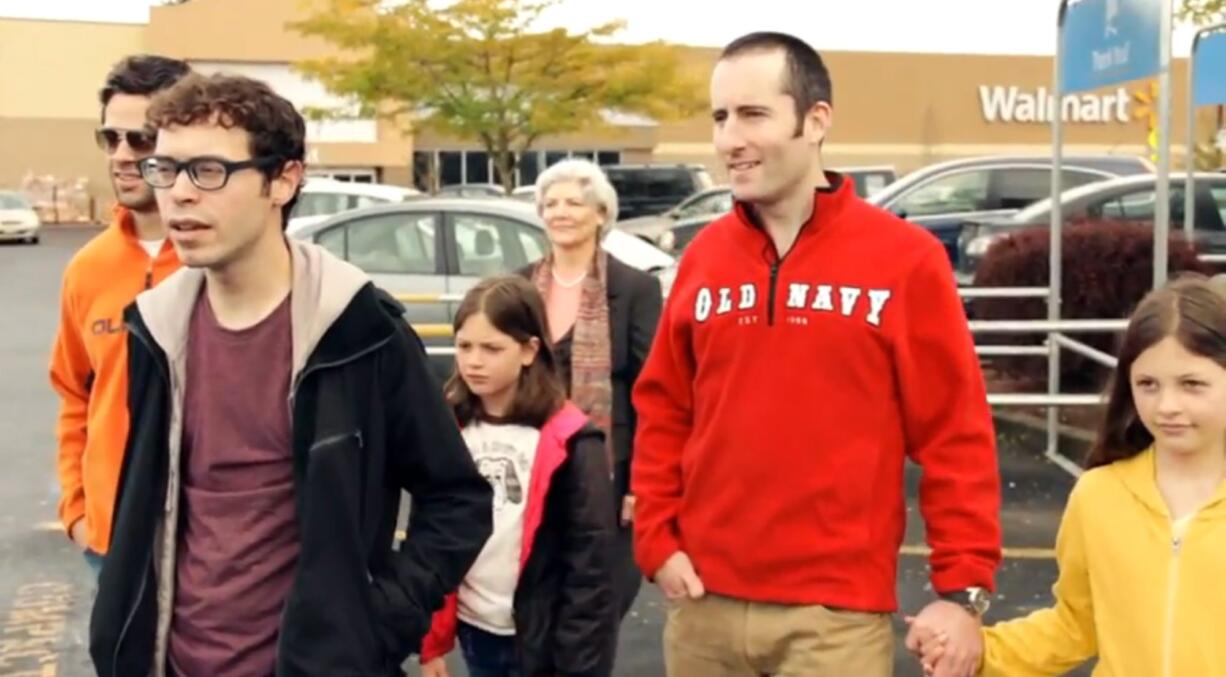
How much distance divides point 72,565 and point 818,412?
216 inches

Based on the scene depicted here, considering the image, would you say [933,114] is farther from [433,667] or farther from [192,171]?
[192,171]

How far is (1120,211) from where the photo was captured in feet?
44.1

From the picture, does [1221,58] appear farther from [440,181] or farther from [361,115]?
[440,181]

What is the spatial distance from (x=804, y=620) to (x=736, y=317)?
2.04 feet

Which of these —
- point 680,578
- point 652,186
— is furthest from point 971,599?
point 652,186

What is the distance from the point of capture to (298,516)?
102 inches

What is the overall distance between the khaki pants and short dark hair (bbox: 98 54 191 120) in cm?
166

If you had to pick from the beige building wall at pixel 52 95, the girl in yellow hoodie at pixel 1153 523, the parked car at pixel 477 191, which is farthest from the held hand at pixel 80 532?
the beige building wall at pixel 52 95

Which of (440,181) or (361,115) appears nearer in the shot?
(361,115)

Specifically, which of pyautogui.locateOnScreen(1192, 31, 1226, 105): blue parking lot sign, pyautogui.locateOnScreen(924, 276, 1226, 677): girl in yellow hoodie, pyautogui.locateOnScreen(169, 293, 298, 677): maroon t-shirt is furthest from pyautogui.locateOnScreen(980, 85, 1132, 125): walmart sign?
pyautogui.locateOnScreen(169, 293, 298, 677): maroon t-shirt

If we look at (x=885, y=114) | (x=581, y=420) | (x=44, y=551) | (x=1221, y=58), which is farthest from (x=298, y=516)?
(x=885, y=114)

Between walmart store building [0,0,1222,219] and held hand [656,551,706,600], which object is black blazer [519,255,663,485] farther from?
walmart store building [0,0,1222,219]

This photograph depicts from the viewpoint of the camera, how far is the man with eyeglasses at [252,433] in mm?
2566

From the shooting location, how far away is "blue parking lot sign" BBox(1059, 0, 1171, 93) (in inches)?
310
